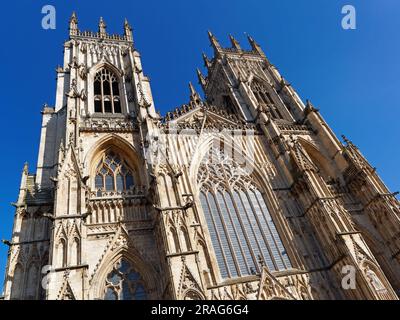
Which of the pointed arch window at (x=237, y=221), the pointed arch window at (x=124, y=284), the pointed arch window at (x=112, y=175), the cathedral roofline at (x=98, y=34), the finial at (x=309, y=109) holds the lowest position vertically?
the pointed arch window at (x=124, y=284)

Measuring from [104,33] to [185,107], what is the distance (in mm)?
12455

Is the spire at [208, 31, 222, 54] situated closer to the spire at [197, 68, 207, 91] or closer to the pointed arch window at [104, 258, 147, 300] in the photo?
the spire at [197, 68, 207, 91]

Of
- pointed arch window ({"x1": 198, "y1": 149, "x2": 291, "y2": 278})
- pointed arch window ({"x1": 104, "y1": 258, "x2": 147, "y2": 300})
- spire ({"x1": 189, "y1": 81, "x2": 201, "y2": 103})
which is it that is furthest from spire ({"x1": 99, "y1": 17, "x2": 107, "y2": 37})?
pointed arch window ({"x1": 104, "y1": 258, "x2": 147, "y2": 300})

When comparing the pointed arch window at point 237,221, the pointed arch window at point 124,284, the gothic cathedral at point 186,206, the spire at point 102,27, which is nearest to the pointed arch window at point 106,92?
the gothic cathedral at point 186,206

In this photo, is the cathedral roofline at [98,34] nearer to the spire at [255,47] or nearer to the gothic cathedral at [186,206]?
the gothic cathedral at [186,206]

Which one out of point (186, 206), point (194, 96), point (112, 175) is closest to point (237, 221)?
point (186, 206)

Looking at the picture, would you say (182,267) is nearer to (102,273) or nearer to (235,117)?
(102,273)

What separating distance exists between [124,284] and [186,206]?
4.39 metres

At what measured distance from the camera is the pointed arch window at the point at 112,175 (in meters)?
17.5

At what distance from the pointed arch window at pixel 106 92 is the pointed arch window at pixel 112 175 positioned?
15.5 ft

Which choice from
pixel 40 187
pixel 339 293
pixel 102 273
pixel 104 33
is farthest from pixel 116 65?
pixel 339 293

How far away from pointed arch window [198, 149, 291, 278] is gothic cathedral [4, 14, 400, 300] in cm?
7

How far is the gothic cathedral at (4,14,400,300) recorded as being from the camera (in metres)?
13.4
